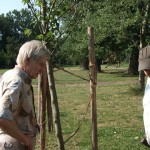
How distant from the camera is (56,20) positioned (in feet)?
18.9

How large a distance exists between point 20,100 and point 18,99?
2.7 inches

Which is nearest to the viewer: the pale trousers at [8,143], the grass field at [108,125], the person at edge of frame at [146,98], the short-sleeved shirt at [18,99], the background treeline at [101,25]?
the short-sleeved shirt at [18,99]

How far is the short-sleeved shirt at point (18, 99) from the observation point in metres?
3.19

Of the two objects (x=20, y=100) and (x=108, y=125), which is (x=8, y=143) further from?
(x=108, y=125)

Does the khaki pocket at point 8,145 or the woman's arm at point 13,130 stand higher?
the woman's arm at point 13,130

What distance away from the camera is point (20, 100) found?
332cm

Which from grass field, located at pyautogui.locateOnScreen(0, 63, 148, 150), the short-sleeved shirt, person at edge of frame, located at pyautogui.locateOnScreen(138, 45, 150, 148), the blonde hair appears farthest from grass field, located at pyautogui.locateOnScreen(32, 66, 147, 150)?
the blonde hair

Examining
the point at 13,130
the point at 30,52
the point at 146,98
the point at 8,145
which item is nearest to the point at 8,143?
the point at 8,145

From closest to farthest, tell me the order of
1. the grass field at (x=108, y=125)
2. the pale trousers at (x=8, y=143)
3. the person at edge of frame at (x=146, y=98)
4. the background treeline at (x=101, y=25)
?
the pale trousers at (x=8, y=143)
the person at edge of frame at (x=146, y=98)
the background treeline at (x=101, y=25)
the grass field at (x=108, y=125)

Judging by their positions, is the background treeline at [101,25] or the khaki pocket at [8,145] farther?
the background treeline at [101,25]

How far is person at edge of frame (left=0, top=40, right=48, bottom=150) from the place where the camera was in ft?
10.5

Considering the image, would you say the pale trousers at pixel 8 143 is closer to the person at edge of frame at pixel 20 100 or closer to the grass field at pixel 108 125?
the person at edge of frame at pixel 20 100

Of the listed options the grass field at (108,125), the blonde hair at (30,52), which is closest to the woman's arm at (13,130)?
the blonde hair at (30,52)

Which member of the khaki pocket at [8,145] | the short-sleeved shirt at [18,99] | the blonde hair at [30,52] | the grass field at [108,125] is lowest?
the grass field at [108,125]
